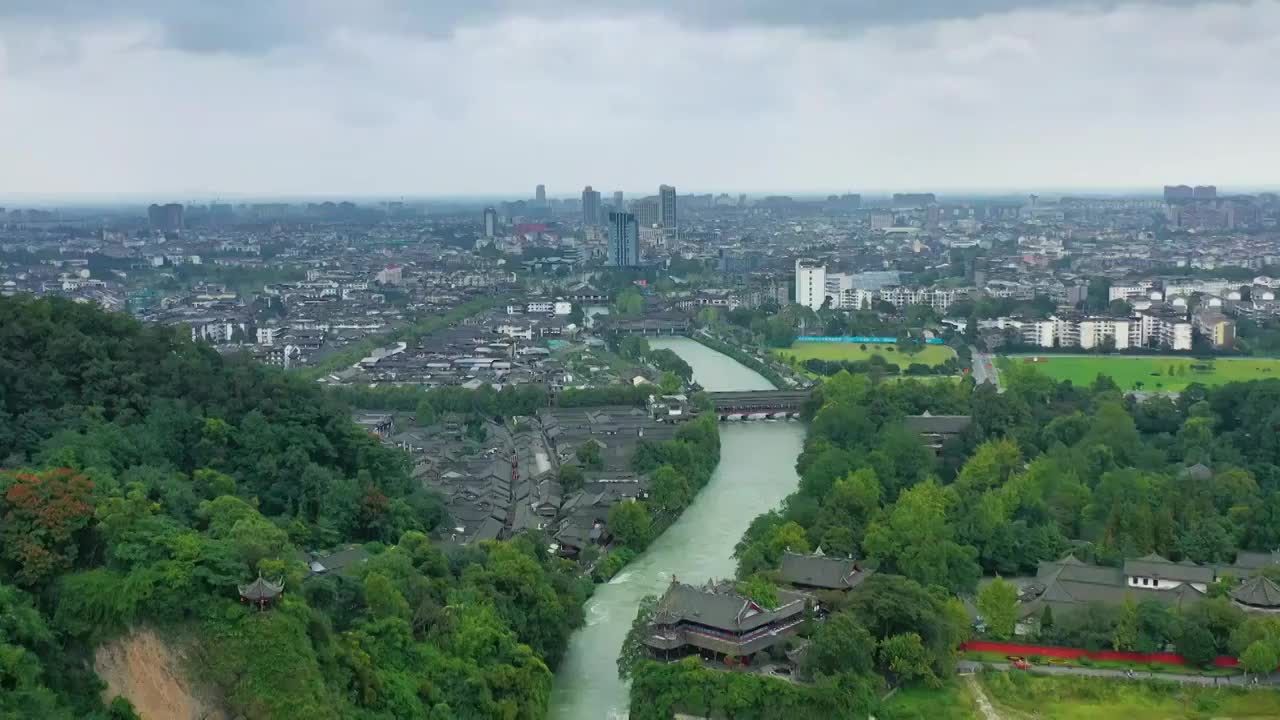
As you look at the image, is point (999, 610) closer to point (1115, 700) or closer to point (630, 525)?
point (1115, 700)

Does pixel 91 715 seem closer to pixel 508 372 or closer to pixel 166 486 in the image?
pixel 166 486

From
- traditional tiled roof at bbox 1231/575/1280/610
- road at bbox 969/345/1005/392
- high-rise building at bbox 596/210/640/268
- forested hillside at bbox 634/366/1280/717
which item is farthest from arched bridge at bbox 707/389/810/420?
high-rise building at bbox 596/210/640/268

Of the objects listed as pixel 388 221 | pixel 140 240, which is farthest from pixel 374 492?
pixel 388 221

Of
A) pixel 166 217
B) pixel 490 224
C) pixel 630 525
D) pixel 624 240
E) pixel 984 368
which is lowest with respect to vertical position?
pixel 984 368

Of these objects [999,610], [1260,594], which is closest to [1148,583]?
[1260,594]

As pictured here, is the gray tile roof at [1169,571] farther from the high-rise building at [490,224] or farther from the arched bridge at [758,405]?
the high-rise building at [490,224]

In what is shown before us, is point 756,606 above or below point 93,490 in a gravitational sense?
below
